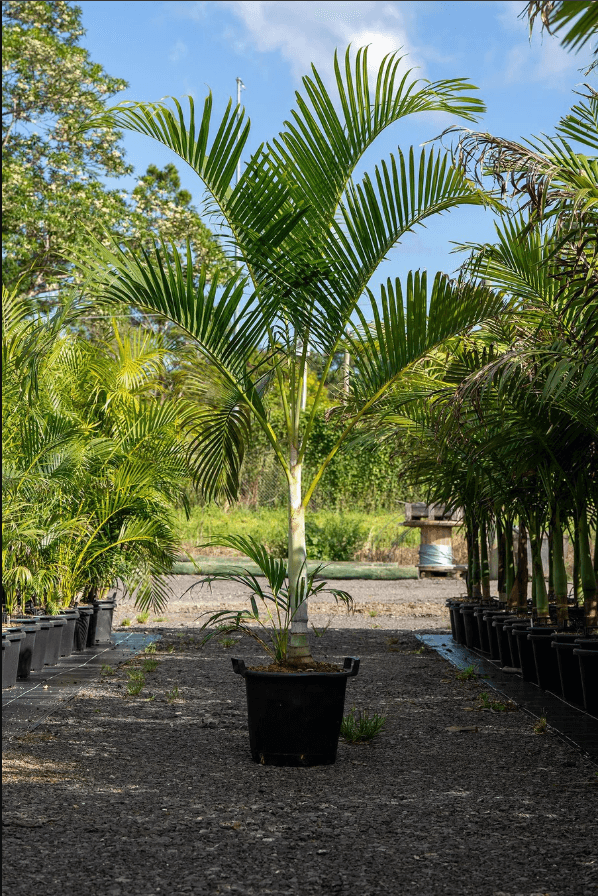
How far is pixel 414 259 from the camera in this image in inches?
150

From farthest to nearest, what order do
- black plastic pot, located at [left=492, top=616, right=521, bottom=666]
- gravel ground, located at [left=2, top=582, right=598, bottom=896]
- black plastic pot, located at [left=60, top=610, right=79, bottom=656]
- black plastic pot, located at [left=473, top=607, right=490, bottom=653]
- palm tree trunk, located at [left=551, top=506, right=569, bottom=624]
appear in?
black plastic pot, located at [left=473, top=607, right=490, bottom=653] → black plastic pot, located at [left=60, top=610, right=79, bottom=656] → black plastic pot, located at [left=492, top=616, right=521, bottom=666] → palm tree trunk, located at [left=551, top=506, right=569, bottom=624] → gravel ground, located at [left=2, top=582, right=598, bottom=896]

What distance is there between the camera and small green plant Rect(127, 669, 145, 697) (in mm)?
4887

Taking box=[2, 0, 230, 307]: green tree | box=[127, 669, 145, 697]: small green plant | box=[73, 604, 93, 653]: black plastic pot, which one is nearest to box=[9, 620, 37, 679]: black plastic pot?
box=[127, 669, 145, 697]: small green plant

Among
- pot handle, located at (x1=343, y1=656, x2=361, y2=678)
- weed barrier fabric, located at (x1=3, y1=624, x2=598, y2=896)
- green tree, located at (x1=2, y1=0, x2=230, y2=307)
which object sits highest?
green tree, located at (x1=2, y1=0, x2=230, y2=307)

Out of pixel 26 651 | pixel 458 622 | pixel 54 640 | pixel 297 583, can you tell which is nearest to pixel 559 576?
pixel 297 583

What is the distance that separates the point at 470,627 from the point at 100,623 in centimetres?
299

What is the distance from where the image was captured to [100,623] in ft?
23.8

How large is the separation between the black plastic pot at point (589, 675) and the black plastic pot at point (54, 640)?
330cm

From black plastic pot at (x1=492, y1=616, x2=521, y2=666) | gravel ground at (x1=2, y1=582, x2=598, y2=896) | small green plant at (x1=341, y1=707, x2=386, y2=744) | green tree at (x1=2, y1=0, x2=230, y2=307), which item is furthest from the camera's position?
green tree at (x1=2, y1=0, x2=230, y2=307)

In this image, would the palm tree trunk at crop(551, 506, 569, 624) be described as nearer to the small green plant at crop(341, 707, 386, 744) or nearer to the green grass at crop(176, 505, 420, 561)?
the small green plant at crop(341, 707, 386, 744)

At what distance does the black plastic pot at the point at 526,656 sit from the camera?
5.26m

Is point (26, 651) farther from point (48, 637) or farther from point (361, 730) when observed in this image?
point (361, 730)

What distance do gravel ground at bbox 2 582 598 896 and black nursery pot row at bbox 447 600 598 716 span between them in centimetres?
32

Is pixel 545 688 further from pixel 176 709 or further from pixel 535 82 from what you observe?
pixel 535 82
